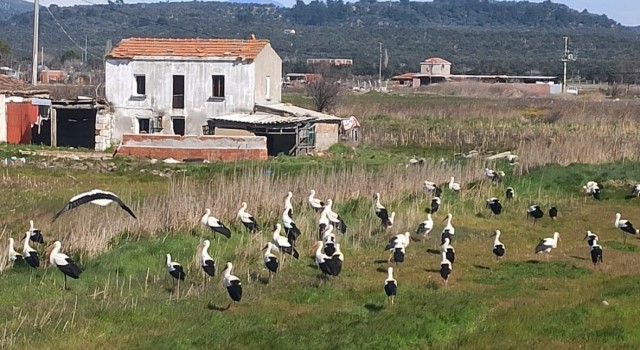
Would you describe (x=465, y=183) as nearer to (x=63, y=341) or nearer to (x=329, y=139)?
(x=329, y=139)

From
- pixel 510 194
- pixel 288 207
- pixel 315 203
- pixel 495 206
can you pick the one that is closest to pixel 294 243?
pixel 288 207

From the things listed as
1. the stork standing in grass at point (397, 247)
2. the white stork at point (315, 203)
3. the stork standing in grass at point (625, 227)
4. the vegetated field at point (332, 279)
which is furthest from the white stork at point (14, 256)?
the stork standing in grass at point (625, 227)

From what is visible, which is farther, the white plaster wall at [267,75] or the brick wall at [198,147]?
the white plaster wall at [267,75]

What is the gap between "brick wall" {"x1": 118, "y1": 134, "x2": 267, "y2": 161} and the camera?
38.0m

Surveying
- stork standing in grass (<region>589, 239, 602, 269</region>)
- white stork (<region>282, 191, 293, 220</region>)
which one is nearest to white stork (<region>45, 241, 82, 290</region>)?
white stork (<region>282, 191, 293, 220</region>)

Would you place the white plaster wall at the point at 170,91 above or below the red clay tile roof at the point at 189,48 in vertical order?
below

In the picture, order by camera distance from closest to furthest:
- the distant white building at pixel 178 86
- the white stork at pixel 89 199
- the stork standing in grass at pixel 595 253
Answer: the white stork at pixel 89 199
the stork standing in grass at pixel 595 253
the distant white building at pixel 178 86

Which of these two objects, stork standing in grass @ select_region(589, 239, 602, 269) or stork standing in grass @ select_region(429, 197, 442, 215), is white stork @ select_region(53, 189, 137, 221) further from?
stork standing in grass @ select_region(589, 239, 602, 269)

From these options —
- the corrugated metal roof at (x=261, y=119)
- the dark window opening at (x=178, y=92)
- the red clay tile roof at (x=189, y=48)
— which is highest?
the red clay tile roof at (x=189, y=48)

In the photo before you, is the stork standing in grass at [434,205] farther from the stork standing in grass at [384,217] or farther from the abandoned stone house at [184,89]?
the abandoned stone house at [184,89]

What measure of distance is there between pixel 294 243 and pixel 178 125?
87.4 feet

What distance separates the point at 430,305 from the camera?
14.6 meters

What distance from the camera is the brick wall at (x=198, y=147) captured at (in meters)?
38.0

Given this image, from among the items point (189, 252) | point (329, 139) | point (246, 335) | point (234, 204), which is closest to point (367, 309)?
point (246, 335)
